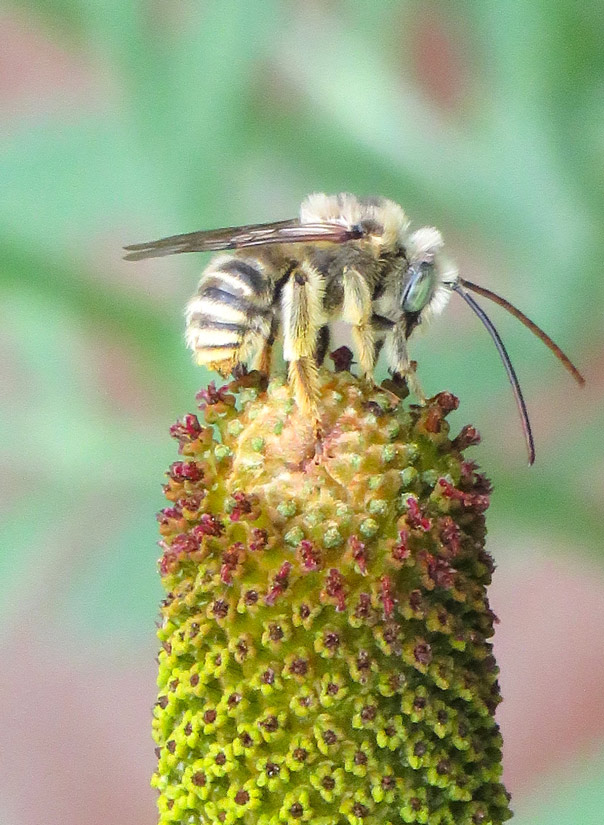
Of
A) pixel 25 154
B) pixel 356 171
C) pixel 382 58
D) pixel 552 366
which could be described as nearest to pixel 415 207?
pixel 356 171

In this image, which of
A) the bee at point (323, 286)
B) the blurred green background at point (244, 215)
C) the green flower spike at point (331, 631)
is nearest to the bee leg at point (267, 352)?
the bee at point (323, 286)

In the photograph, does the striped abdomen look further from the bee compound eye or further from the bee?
the bee compound eye

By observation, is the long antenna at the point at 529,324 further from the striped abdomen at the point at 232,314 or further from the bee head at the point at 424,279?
the striped abdomen at the point at 232,314

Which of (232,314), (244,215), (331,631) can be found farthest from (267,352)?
(244,215)

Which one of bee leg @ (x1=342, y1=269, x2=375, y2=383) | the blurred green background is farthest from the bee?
the blurred green background

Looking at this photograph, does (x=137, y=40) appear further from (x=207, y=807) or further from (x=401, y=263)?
(x=207, y=807)
